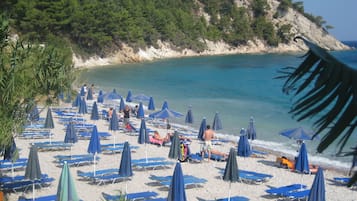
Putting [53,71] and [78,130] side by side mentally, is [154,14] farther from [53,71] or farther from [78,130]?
[53,71]

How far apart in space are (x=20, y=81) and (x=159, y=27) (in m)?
80.8

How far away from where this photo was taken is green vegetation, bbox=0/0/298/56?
54.1 m

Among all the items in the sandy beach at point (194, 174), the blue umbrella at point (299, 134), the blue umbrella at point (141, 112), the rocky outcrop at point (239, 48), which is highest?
the rocky outcrop at point (239, 48)

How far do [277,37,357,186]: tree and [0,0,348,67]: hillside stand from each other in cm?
771

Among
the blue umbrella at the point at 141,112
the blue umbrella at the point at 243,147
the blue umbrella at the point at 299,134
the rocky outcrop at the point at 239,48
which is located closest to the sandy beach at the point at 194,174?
the blue umbrella at the point at 243,147

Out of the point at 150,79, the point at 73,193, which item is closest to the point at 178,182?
the point at 73,193

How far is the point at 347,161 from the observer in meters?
17.8

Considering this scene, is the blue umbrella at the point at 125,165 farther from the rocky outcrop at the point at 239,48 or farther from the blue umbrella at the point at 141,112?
the rocky outcrop at the point at 239,48

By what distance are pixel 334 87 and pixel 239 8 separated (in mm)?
131436

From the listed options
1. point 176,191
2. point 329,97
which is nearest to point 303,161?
point 176,191

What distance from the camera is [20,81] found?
811 centimetres

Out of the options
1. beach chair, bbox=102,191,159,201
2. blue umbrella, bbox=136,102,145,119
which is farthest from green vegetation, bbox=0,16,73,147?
blue umbrella, bbox=136,102,145,119

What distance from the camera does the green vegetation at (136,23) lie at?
177ft

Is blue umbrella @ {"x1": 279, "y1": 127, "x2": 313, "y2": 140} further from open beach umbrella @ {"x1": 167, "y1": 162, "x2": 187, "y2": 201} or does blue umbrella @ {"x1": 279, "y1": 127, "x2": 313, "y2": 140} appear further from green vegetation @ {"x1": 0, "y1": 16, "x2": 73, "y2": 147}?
green vegetation @ {"x1": 0, "y1": 16, "x2": 73, "y2": 147}
